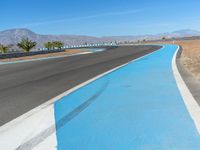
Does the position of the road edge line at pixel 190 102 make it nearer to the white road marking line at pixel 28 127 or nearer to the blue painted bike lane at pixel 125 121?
the blue painted bike lane at pixel 125 121

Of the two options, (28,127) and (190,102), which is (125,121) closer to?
(28,127)

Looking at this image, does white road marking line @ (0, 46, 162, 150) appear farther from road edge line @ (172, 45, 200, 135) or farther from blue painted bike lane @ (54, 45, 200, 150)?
road edge line @ (172, 45, 200, 135)

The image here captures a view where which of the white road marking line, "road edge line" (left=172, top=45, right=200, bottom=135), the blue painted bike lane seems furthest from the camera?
"road edge line" (left=172, top=45, right=200, bottom=135)

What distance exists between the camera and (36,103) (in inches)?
327

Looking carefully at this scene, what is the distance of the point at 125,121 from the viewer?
5.84 m

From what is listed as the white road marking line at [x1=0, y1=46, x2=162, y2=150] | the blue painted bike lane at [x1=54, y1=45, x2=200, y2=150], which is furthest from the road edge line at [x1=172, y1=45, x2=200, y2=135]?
the white road marking line at [x1=0, y1=46, x2=162, y2=150]

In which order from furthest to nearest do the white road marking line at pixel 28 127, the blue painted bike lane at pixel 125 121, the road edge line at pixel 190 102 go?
the road edge line at pixel 190 102, the white road marking line at pixel 28 127, the blue painted bike lane at pixel 125 121

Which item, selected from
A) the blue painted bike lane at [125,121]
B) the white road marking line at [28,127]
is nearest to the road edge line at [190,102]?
the blue painted bike lane at [125,121]

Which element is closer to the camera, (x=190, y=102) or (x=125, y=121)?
(x=125, y=121)

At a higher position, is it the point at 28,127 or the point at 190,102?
the point at 190,102

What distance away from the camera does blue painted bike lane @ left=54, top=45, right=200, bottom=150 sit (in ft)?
15.2

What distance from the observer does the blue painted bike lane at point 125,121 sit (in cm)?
464

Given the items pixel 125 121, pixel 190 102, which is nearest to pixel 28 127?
pixel 125 121

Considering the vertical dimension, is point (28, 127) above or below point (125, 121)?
below
